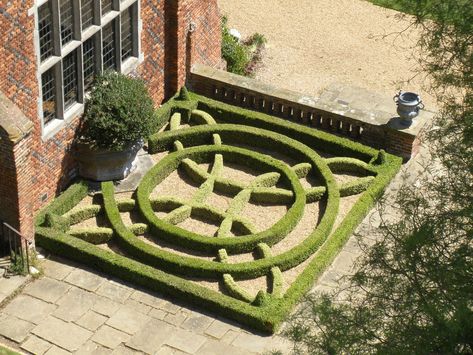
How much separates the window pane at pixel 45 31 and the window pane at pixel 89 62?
1230 millimetres

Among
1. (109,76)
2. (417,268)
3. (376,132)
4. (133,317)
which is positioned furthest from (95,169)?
(417,268)

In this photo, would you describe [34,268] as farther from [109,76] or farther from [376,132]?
[376,132]

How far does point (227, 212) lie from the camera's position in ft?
65.9

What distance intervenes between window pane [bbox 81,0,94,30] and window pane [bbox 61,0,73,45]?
0.42m

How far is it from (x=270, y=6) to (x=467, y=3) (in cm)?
1765

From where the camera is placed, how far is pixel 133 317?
17.9 m

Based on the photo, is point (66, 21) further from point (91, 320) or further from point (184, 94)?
point (91, 320)

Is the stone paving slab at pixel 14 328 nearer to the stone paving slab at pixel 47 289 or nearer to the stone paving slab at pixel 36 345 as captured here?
the stone paving slab at pixel 36 345

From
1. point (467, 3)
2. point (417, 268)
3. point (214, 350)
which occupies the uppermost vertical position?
point (467, 3)

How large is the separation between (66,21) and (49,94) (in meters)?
1.36

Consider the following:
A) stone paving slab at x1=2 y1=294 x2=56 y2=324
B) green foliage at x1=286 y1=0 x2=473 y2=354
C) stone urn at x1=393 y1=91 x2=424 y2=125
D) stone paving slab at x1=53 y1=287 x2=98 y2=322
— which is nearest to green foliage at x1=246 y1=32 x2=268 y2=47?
stone urn at x1=393 y1=91 x2=424 y2=125

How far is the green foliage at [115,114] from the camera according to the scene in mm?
20031

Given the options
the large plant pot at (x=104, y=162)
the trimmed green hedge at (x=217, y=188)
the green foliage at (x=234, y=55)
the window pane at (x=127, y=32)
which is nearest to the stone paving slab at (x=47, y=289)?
the trimmed green hedge at (x=217, y=188)

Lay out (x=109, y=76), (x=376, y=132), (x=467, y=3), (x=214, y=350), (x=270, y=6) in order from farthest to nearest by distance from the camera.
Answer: (x=270, y=6)
(x=376, y=132)
(x=109, y=76)
(x=214, y=350)
(x=467, y=3)
